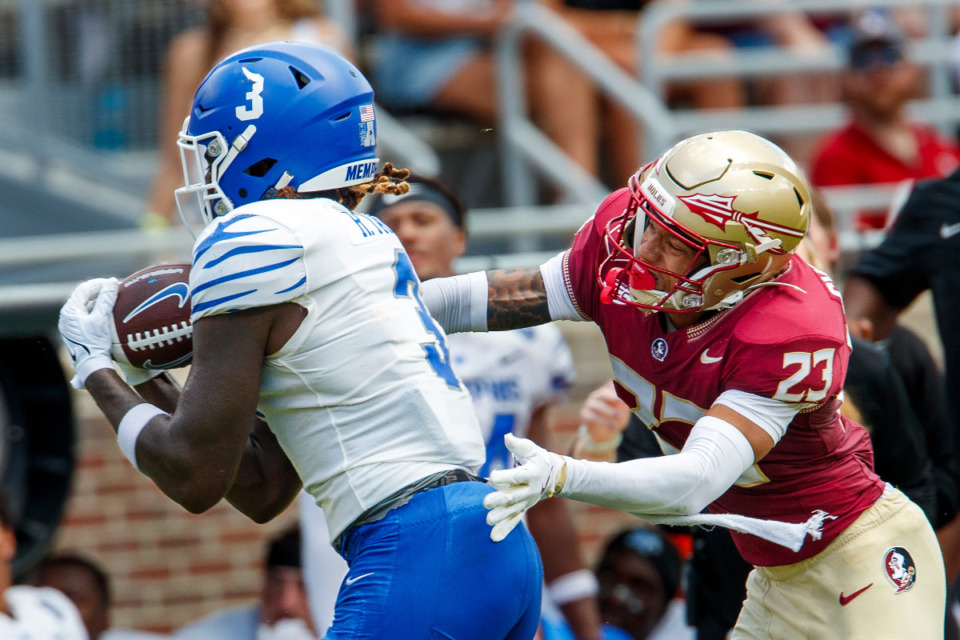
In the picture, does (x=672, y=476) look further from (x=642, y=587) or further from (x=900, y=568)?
(x=642, y=587)

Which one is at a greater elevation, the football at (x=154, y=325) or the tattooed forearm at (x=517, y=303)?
the football at (x=154, y=325)

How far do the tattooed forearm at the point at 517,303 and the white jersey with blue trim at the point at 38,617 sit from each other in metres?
2.40

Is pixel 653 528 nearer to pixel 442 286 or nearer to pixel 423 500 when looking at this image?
pixel 442 286

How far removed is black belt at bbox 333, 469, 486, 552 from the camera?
275cm

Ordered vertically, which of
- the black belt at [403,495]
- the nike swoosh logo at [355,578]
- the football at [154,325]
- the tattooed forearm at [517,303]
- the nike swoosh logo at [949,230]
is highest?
the football at [154,325]

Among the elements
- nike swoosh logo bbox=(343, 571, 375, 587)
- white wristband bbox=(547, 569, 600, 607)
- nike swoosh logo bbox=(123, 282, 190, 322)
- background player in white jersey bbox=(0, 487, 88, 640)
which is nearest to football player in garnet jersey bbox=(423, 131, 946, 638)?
nike swoosh logo bbox=(343, 571, 375, 587)

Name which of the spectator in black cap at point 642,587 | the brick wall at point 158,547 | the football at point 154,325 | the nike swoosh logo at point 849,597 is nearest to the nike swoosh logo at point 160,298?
the football at point 154,325

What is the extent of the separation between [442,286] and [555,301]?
0.28 meters

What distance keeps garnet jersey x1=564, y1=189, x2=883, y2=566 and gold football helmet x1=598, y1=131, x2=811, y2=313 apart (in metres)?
0.09

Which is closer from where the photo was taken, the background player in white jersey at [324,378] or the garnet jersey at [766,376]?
the background player in white jersey at [324,378]

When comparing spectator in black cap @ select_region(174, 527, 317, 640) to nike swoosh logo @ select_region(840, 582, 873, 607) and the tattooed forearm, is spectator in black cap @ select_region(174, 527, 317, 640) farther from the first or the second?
nike swoosh logo @ select_region(840, 582, 873, 607)

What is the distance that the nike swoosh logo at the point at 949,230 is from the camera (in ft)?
13.9

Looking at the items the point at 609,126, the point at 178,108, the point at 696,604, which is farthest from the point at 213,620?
the point at 609,126

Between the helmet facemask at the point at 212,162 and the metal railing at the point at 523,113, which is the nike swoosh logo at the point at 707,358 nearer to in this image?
the helmet facemask at the point at 212,162
